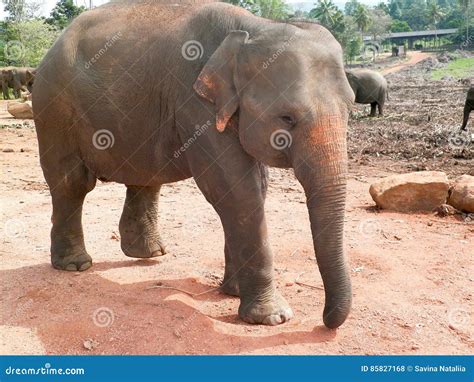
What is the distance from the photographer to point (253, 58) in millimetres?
4281

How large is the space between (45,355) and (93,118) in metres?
2.20

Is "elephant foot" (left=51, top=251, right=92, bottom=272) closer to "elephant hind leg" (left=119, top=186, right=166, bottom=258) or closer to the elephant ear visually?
"elephant hind leg" (left=119, top=186, right=166, bottom=258)

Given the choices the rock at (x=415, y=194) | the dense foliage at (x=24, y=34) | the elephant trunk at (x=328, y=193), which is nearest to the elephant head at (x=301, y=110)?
the elephant trunk at (x=328, y=193)

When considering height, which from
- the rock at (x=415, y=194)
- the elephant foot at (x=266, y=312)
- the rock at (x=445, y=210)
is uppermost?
the elephant foot at (x=266, y=312)

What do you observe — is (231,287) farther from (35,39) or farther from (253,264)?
(35,39)

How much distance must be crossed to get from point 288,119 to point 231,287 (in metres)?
2.04

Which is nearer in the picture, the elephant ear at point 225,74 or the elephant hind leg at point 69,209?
the elephant ear at point 225,74

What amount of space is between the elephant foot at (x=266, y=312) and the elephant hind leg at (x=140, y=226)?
6.49 feet

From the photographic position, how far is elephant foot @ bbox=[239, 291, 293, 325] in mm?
4750

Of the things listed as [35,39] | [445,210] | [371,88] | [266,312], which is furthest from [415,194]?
[35,39]

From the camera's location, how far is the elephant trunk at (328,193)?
13.1 feet

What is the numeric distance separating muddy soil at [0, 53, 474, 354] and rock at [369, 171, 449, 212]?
22 centimetres

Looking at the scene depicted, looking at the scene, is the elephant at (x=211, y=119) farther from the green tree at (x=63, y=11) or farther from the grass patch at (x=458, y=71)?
the green tree at (x=63, y=11)

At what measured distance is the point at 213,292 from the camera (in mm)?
5656
